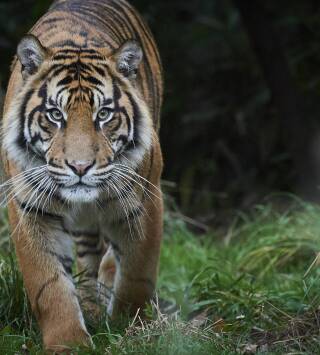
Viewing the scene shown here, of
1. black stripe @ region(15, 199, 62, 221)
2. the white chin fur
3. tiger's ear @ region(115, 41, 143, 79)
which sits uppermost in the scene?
tiger's ear @ region(115, 41, 143, 79)

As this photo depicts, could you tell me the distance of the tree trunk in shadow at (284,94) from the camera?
8.72 meters

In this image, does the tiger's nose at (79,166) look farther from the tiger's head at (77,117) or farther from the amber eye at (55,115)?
the amber eye at (55,115)

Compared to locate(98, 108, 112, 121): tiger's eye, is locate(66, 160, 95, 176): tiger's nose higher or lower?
lower

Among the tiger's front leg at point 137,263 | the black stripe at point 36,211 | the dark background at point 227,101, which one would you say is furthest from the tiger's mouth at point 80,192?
the dark background at point 227,101

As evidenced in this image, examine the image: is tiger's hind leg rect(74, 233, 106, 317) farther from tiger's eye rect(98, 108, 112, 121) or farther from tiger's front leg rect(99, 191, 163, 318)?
tiger's eye rect(98, 108, 112, 121)

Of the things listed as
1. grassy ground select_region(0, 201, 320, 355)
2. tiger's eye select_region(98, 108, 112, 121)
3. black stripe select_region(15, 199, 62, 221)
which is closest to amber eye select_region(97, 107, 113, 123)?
tiger's eye select_region(98, 108, 112, 121)

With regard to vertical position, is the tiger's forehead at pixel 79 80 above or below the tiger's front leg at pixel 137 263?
above

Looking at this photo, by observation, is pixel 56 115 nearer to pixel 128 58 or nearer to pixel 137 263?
pixel 128 58

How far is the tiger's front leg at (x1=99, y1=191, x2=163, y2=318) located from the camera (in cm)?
519

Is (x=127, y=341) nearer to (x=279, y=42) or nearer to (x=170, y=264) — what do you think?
(x=170, y=264)

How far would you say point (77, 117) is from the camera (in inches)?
181

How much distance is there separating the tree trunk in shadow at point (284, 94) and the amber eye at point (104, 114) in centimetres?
422

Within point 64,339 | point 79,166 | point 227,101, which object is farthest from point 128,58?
point 227,101

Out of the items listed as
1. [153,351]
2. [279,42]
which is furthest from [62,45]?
[279,42]
